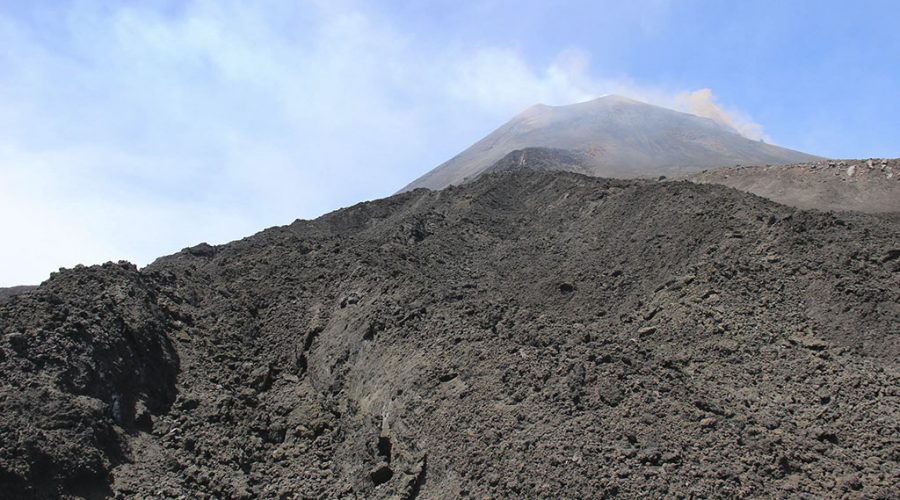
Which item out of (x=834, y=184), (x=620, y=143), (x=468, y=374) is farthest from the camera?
(x=620, y=143)

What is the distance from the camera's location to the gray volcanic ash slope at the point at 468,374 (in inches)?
A: 299

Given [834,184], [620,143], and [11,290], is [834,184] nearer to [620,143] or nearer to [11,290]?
[11,290]

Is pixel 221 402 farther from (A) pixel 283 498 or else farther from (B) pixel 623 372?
(B) pixel 623 372

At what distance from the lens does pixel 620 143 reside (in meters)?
63.7

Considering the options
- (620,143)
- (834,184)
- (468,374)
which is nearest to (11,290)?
(468,374)

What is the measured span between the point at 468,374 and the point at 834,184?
76.8 ft

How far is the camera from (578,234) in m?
20.0

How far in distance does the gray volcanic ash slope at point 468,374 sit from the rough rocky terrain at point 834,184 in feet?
34.4

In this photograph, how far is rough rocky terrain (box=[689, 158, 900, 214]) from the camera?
2539 cm

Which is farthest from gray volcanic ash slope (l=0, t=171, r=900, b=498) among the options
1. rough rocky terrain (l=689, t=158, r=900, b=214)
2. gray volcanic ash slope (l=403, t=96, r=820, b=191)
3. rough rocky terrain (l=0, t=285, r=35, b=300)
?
gray volcanic ash slope (l=403, t=96, r=820, b=191)

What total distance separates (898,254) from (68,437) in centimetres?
1345

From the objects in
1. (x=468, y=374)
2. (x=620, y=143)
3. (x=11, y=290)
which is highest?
(x=620, y=143)

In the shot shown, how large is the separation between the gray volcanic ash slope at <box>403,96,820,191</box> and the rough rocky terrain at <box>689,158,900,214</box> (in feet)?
44.5

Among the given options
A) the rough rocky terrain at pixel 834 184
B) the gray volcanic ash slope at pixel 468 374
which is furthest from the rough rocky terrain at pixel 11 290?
the rough rocky terrain at pixel 834 184
